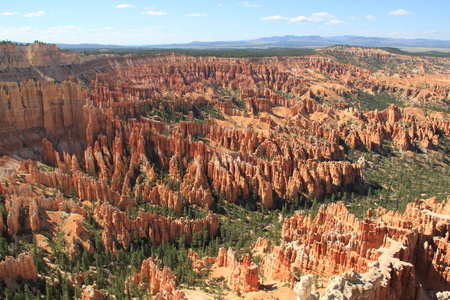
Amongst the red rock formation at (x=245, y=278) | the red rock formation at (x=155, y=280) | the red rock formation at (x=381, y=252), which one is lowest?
the red rock formation at (x=155, y=280)

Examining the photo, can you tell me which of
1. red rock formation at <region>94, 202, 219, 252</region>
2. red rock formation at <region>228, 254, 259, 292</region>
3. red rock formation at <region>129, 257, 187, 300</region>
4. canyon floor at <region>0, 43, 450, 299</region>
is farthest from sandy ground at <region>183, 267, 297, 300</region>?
red rock formation at <region>94, 202, 219, 252</region>

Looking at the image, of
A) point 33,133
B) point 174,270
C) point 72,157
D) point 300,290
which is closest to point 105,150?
point 72,157

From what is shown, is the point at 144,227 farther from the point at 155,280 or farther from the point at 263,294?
the point at 263,294

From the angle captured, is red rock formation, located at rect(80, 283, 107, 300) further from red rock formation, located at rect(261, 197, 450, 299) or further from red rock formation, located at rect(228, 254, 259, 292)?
red rock formation, located at rect(261, 197, 450, 299)

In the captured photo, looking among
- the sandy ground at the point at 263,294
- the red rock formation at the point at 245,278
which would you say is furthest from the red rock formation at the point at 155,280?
the red rock formation at the point at 245,278

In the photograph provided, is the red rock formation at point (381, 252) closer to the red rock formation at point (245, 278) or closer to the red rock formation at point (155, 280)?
the red rock formation at point (245, 278)

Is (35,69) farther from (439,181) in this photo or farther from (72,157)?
(439,181)
